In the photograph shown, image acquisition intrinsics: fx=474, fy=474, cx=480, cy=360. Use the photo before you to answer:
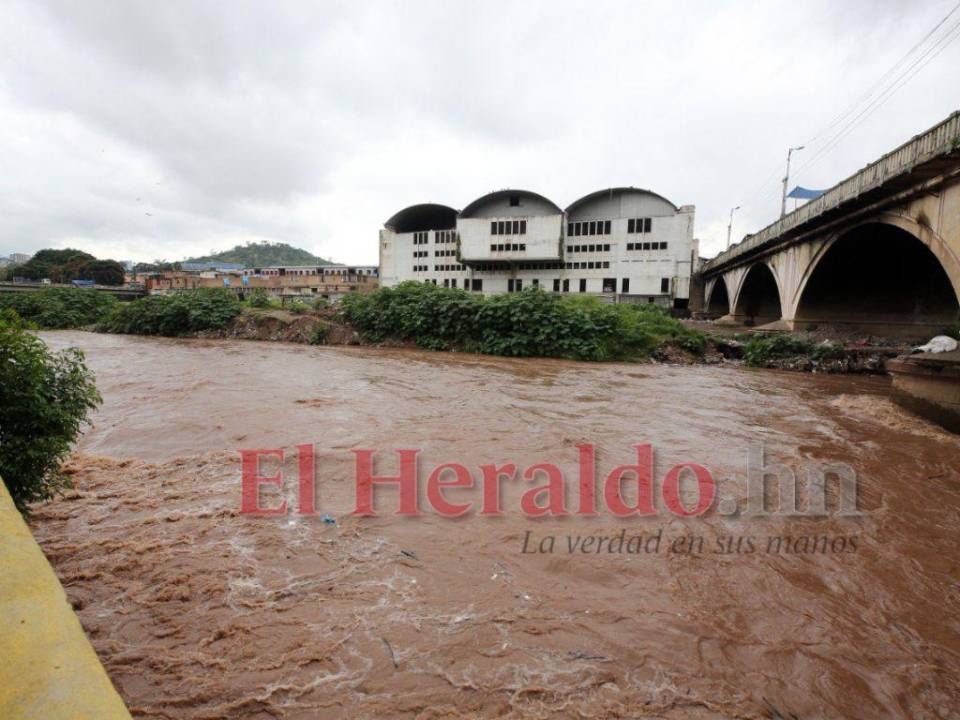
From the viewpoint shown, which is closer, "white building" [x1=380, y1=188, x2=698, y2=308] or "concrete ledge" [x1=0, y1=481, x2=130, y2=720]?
"concrete ledge" [x1=0, y1=481, x2=130, y2=720]

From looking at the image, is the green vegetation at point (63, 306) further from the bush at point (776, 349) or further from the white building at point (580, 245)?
the bush at point (776, 349)

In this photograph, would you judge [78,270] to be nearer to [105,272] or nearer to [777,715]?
[105,272]

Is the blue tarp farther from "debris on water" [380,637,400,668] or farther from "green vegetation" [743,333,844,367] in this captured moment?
"debris on water" [380,637,400,668]

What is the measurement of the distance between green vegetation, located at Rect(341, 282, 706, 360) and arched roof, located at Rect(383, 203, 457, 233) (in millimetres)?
24768

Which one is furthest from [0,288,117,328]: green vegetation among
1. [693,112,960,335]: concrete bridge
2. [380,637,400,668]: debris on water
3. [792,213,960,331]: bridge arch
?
[792,213,960,331]: bridge arch

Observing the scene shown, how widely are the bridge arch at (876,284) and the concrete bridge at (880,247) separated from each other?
0.13ft

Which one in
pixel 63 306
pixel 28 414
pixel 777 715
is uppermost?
pixel 63 306

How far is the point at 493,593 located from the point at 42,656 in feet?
10.5

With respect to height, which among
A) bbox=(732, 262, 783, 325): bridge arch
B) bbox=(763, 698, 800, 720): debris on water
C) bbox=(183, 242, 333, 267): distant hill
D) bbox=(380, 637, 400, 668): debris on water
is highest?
bbox=(183, 242, 333, 267): distant hill

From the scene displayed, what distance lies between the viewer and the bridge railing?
12.0m

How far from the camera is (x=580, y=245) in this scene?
149 ft

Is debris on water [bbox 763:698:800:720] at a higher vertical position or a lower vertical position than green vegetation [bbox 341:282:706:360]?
lower

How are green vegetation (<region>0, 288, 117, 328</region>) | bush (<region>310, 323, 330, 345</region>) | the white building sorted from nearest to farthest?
bush (<region>310, 323, 330, 345</region>) < green vegetation (<region>0, 288, 117, 328</region>) < the white building

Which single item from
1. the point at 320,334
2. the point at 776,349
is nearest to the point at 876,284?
the point at 776,349
